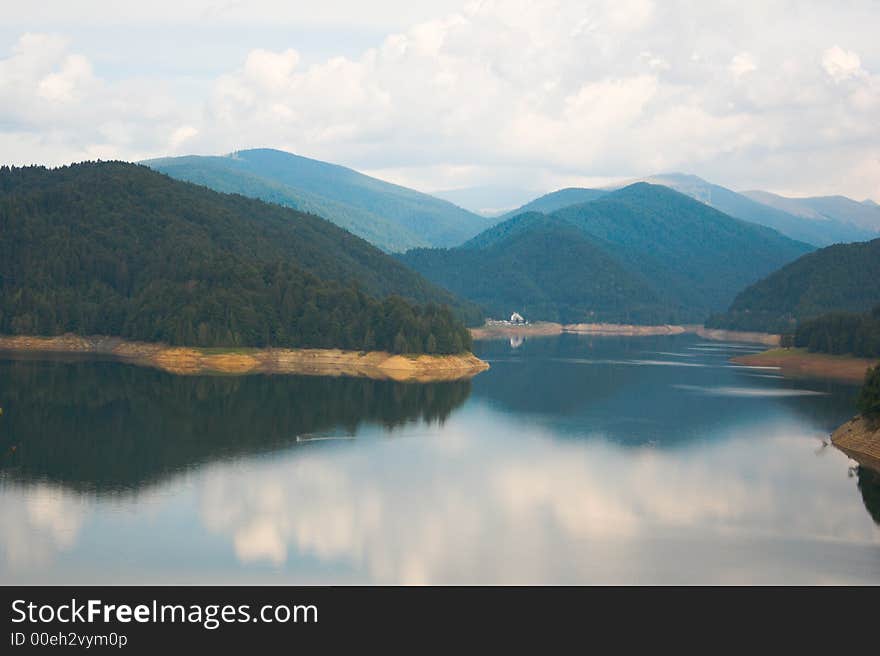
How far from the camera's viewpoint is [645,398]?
119375mm

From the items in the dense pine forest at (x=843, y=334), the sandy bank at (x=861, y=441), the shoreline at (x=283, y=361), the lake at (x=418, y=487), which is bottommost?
the lake at (x=418, y=487)

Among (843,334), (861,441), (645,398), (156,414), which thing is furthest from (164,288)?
(861,441)

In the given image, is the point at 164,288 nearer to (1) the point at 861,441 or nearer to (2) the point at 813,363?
(2) the point at 813,363

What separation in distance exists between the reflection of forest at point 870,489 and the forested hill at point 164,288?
75.7 m

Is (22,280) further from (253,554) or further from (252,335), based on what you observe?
(253,554)

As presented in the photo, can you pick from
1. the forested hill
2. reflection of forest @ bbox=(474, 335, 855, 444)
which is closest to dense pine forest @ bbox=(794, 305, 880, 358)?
reflection of forest @ bbox=(474, 335, 855, 444)

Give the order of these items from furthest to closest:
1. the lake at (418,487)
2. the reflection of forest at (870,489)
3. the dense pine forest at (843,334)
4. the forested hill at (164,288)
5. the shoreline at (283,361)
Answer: the forested hill at (164,288) → the dense pine forest at (843,334) → the shoreline at (283,361) → the reflection of forest at (870,489) → the lake at (418,487)

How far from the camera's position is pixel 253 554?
4894 cm

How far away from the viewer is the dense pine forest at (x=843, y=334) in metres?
139

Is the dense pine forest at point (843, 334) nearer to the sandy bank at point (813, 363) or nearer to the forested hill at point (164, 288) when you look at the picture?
the sandy bank at point (813, 363)

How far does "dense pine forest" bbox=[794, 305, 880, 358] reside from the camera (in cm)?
13888

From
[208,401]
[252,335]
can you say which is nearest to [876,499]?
[208,401]

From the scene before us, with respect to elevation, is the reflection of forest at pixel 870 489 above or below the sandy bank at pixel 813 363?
below

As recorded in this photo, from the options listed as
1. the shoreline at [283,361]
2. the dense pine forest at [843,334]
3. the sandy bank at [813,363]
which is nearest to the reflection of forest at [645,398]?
the sandy bank at [813,363]
